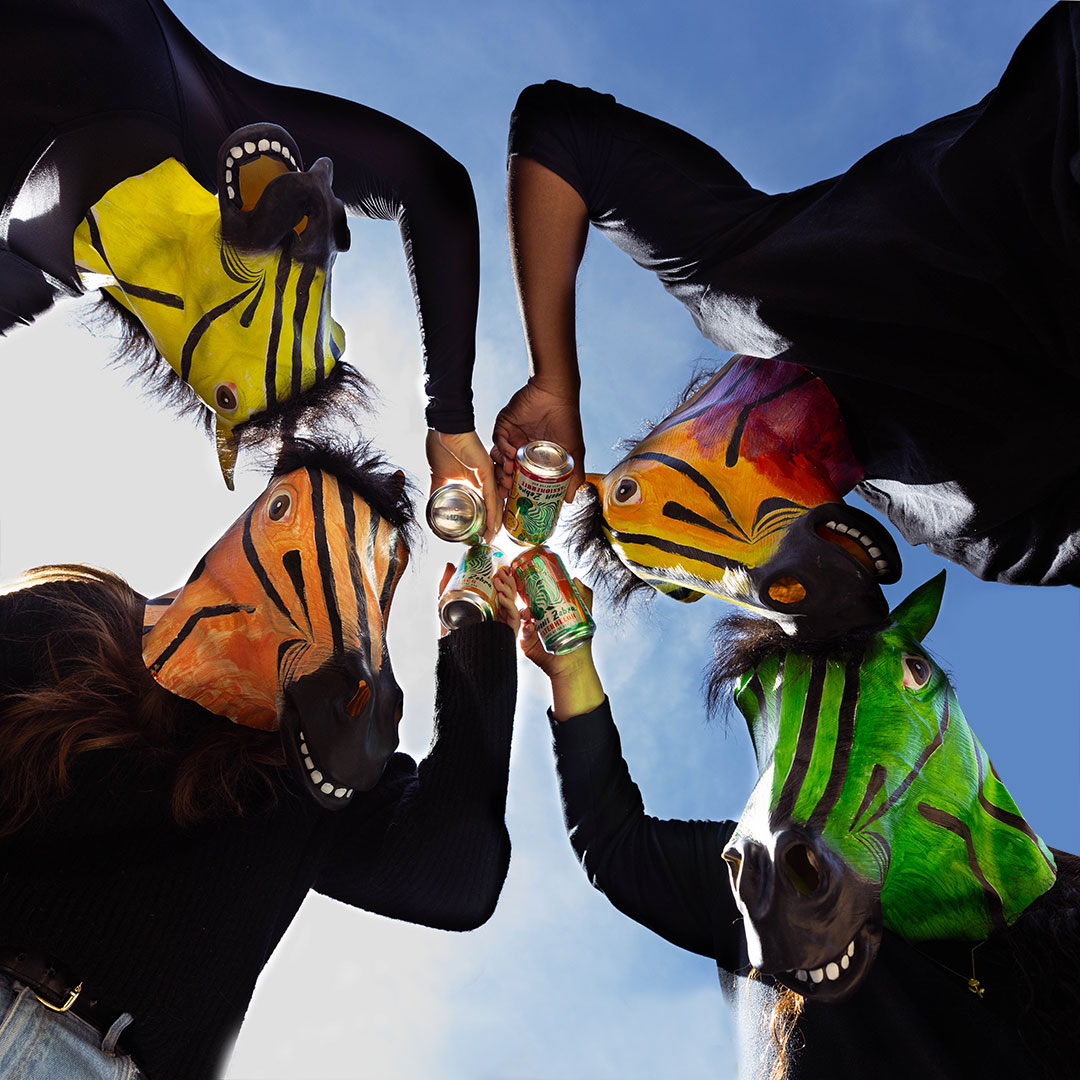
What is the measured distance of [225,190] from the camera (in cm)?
207

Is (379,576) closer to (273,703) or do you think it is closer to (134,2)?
(273,703)

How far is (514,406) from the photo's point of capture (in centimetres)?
266

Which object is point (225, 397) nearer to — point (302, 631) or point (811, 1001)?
point (302, 631)

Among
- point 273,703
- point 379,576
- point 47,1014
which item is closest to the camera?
point 47,1014

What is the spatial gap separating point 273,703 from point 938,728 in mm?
1475

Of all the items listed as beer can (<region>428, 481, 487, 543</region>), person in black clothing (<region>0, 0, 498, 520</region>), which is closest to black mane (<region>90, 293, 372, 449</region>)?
person in black clothing (<region>0, 0, 498, 520</region>)

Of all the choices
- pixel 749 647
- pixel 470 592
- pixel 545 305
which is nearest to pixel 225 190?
pixel 545 305

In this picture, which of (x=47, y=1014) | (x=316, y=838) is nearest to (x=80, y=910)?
(x=47, y=1014)

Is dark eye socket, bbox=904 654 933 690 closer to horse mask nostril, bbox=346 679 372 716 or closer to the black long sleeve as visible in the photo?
the black long sleeve

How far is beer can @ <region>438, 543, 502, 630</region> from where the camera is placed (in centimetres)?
250

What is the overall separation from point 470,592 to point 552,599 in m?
0.22

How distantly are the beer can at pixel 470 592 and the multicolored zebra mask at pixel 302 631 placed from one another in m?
0.27

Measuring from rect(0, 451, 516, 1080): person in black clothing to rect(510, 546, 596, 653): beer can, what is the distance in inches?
14.6

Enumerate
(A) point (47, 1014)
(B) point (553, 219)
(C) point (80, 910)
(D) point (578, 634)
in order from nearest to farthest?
(A) point (47, 1014), (C) point (80, 910), (B) point (553, 219), (D) point (578, 634)
